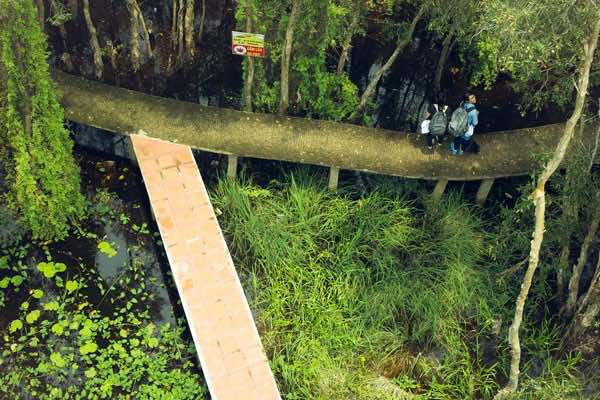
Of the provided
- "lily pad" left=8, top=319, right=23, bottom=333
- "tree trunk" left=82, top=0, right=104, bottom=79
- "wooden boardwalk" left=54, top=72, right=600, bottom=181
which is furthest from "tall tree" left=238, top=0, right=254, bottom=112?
"lily pad" left=8, top=319, right=23, bottom=333

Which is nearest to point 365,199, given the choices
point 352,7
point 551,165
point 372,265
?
point 372,265

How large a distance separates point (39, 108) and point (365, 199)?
5.92 metres

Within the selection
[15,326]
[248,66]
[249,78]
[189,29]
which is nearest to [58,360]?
[15,326]

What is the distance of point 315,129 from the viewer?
11.8 meters

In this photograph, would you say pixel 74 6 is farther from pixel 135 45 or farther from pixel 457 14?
pixel 457 14

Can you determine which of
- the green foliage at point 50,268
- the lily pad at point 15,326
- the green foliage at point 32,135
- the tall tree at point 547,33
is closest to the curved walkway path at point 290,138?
the green foliage at point 32,135

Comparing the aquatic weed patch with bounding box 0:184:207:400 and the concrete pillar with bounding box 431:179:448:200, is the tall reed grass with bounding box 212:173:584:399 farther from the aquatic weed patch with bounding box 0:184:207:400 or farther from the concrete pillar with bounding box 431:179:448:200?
the aquatic weed patch with bounding box 0:184:207:400

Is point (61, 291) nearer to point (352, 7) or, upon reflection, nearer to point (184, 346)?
point (184, 346)

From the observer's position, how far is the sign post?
35.3ft

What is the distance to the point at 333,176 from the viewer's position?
1163cm

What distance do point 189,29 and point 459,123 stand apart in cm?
619

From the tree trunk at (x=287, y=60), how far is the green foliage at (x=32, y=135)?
395 cm

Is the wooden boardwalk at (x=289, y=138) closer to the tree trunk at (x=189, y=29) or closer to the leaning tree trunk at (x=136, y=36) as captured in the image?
the leaning tree trunk at (x=136, y=36)

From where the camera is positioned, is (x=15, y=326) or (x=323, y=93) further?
(x=323, y=93)
